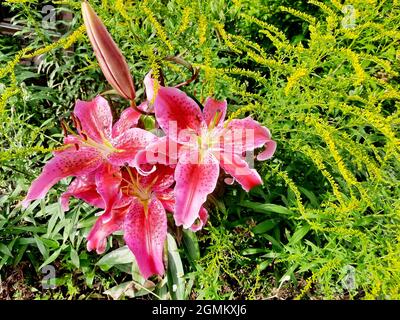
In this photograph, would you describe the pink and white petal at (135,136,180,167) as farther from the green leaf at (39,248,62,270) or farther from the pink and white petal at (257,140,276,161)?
the green leaf at (39,248,62,270)

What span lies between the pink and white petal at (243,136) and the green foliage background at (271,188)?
45 mm

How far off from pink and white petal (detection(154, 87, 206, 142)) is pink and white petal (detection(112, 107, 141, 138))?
116 millimetres

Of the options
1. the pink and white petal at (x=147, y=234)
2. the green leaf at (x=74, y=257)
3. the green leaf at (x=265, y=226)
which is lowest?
the green leaf at (x=74, y=257)

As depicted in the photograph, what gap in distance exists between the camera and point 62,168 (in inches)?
44.4

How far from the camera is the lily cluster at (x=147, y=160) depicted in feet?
3.56

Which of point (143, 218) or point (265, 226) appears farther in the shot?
point (265, 226)

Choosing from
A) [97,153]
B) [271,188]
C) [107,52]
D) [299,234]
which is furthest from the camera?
[271,188]

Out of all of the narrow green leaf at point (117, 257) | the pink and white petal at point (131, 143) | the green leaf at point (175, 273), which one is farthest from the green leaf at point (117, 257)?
the pink and white petal at point (131, 143)

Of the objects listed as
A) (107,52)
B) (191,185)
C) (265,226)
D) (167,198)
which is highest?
(107,52)

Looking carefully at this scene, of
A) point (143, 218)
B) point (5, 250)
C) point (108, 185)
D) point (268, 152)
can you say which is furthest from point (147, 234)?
point (5, 250)

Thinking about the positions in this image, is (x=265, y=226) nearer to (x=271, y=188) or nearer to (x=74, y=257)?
(x=271, y=188)

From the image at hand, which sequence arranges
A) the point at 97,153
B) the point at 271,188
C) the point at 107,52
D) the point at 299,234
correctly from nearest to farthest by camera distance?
the point at 107,52 → the point at 97,153 → the point at 299,234 → the point at 271,188

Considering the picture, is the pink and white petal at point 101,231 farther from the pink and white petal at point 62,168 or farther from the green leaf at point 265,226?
the green leaf at point 265,226

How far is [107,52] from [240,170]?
0.40 m
